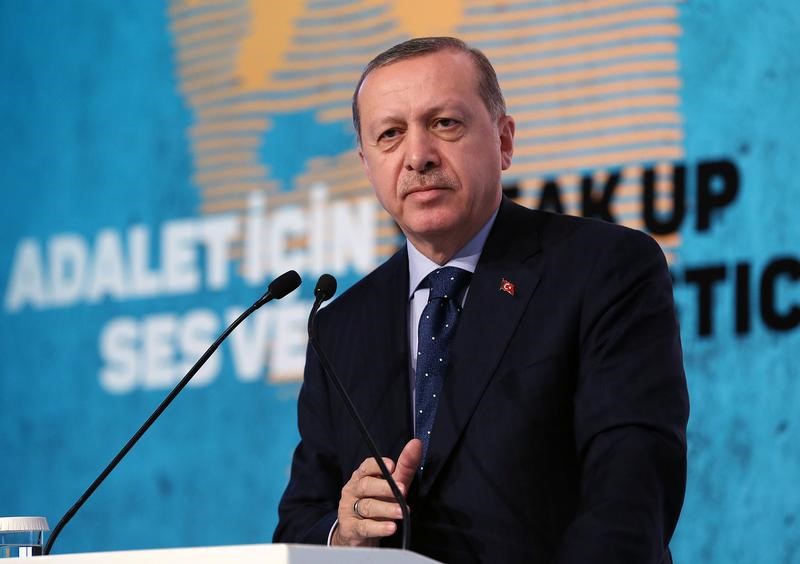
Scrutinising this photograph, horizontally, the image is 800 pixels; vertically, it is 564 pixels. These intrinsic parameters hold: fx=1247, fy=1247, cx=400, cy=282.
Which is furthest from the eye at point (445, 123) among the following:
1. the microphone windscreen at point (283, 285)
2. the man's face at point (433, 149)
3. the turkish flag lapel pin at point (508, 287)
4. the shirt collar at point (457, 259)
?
the microphone windscreen at point (283, 285)

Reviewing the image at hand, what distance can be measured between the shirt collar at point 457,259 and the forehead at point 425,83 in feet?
0.89

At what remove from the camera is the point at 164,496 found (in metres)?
4.43

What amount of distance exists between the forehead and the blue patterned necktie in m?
0.35

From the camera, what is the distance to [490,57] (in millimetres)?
3975

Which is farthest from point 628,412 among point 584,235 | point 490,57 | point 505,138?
point 490,57

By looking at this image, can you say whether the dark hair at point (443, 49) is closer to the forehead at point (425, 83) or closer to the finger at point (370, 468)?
the forehead at point (425, 83)

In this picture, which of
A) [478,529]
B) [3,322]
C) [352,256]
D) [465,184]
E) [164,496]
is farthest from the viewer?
[3,322]

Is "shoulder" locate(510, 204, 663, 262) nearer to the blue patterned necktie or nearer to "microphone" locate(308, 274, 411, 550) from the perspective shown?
the blue patterned necktie

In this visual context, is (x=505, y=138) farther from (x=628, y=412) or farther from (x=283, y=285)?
(x=628, y=412)

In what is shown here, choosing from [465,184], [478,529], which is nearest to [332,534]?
[478,529]

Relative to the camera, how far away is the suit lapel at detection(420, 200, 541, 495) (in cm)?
237

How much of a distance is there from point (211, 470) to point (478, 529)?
2226 millimetres

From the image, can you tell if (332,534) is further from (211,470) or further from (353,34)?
(353,34)

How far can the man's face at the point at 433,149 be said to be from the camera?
8.39 feet
